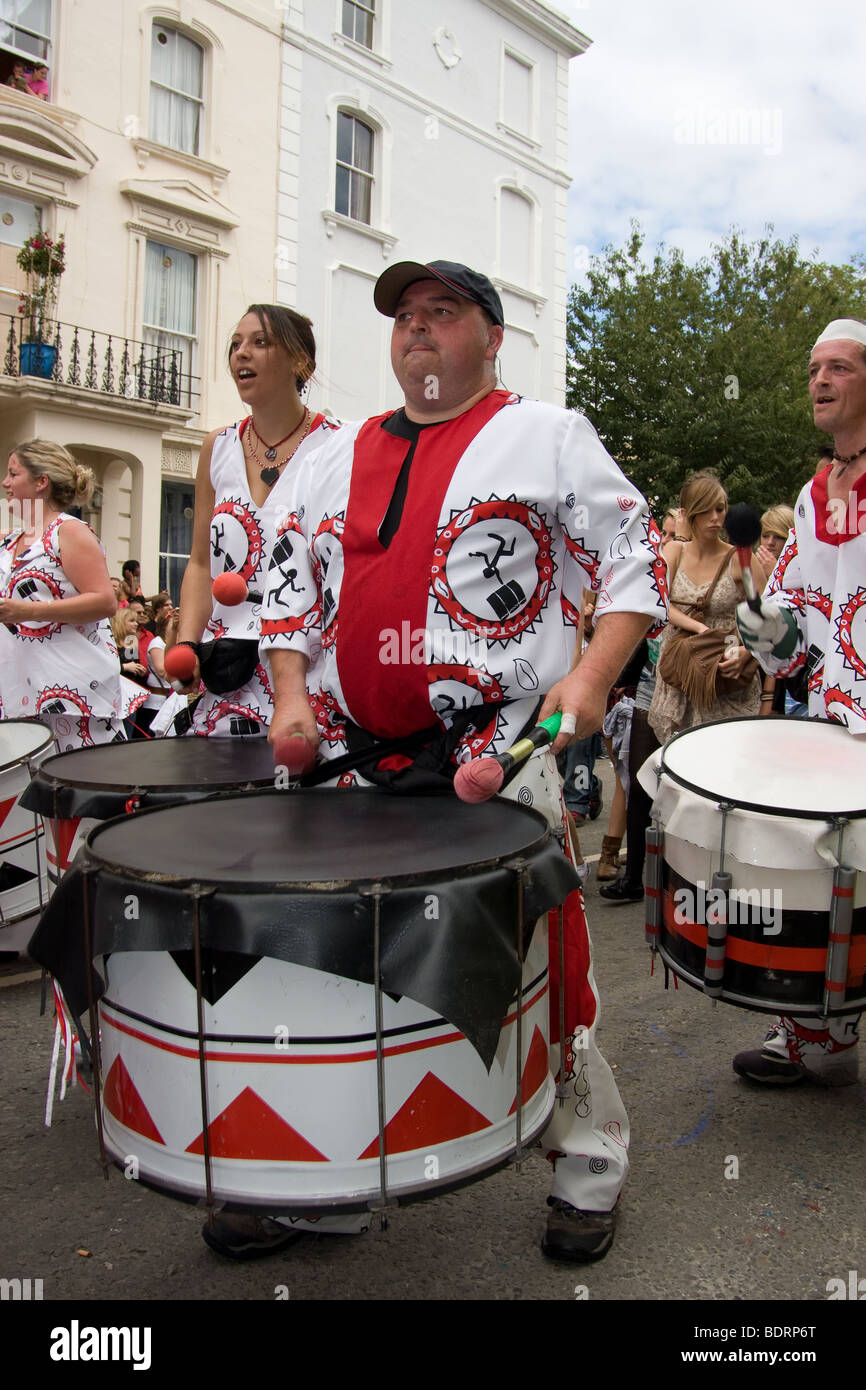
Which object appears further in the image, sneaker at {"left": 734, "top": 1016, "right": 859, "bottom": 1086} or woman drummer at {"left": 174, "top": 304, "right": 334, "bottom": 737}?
sneaker at {"left": 734, "top": 1016, "right": 859, "bottom": 1086}

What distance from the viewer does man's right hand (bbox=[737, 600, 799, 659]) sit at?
3014mm

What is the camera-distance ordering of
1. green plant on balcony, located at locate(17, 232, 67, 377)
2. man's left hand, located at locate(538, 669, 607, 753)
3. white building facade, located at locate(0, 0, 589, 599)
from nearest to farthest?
man's left hand, located at locate(538, 669, 607, 753) → green plant on balcony, located at locate(17, 232, 67, 377) → white building facade, located at locate(0, 0, 589, 599)

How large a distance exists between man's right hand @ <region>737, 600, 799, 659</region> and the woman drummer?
52.1 inches

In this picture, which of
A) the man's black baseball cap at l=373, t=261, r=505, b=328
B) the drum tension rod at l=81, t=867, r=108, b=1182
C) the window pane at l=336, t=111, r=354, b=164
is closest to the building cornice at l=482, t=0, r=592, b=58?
the window pane at l=336, t=111, r=354, b=164

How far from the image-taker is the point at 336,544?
7.48ft

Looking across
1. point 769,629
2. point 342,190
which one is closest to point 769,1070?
point 769,629

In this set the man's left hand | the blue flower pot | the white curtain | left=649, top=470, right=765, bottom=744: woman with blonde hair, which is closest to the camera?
the man's left hand

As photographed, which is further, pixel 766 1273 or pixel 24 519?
pixel 24 519

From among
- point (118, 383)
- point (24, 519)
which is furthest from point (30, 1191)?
point (118, 383)

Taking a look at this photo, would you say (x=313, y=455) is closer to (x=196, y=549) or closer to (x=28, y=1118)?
(x=196, y=549)

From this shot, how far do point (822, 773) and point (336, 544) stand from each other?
3.99 ft

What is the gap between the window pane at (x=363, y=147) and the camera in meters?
17.9

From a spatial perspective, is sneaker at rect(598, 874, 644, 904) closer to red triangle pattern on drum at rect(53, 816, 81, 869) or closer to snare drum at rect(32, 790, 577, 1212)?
red triangle pattern on drum at rect(53, 816, 81, 869)

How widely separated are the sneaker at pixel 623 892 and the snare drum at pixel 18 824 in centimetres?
276
